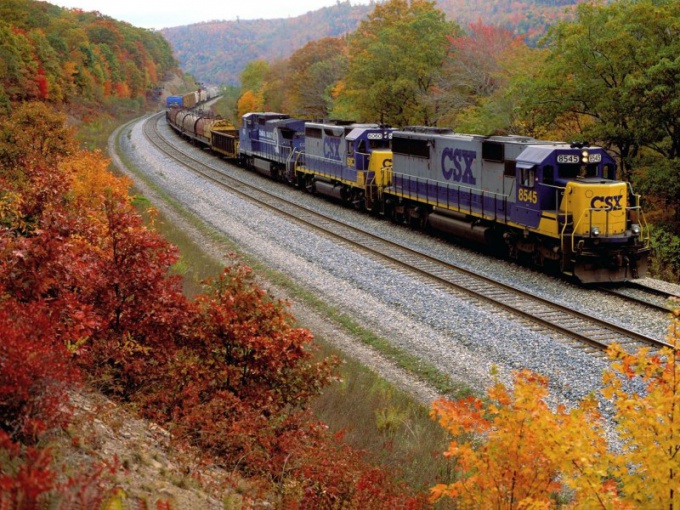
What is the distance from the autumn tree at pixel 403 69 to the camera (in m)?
51.2

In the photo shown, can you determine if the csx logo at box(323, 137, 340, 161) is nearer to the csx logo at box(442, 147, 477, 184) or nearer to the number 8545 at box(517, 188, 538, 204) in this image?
the csx logo at box(442, 147, 477, 184)

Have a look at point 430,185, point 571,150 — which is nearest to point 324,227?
point 430,185

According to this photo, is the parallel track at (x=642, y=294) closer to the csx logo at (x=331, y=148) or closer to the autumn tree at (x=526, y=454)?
the autumn tree at (x=526, y=454)

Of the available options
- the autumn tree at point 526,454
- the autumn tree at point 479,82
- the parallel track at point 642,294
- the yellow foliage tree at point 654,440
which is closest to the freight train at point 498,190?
the parallel track at point 642,294

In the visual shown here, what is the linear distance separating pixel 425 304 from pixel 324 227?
1075 cm

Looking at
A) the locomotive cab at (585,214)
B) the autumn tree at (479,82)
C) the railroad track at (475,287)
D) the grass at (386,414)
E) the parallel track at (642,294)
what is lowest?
the parallel track at (642,294)

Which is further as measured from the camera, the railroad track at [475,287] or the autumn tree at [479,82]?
the autumn tree at [479,82]

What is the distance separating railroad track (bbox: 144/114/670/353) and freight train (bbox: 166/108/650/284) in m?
2.13

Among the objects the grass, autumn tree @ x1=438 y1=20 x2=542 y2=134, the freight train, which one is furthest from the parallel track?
autumn tree @ x1=438 y1=20 x2=542 y2=134

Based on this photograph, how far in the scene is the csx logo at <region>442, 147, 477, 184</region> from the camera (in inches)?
981

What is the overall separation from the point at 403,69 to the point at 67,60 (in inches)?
2131

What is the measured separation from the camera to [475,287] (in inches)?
785

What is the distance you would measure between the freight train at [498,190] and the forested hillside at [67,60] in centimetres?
2765

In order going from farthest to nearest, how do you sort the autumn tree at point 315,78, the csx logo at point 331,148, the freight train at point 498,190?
the autumn tree at point 315,78
the csx logo at point 331,148
the freight train at point 498,190
